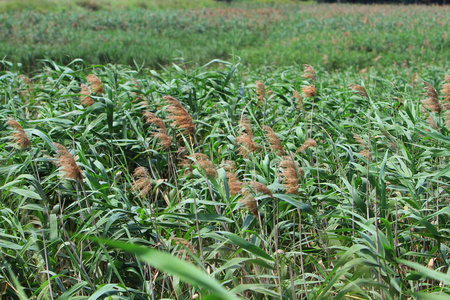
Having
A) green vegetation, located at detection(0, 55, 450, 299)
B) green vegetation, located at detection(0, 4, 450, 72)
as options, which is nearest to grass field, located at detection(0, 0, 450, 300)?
green vegetation, located at detection(0, 55, 450, 299)

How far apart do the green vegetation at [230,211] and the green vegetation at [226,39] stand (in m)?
4.46

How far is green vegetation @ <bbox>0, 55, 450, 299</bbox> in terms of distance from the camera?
1.54 metres

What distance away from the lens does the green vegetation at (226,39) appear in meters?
10.9

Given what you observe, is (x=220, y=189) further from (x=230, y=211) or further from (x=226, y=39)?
(x=226, y=39)

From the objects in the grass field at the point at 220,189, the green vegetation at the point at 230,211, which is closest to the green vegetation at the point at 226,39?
the grass field at the point at 220,189

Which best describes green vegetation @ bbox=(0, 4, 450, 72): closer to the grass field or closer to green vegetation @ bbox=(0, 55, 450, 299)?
the grass field

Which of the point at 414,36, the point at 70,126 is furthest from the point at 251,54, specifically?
the point at 70,126

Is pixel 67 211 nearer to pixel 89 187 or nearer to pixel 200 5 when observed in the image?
pixel 89 187

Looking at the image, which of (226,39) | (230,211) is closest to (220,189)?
(230,211)

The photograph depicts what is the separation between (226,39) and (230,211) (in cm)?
1487

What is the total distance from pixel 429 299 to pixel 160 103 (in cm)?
303

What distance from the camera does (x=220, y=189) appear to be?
72.9 inches

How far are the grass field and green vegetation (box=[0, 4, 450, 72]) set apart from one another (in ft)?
13.4

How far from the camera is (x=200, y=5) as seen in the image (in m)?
33.9
